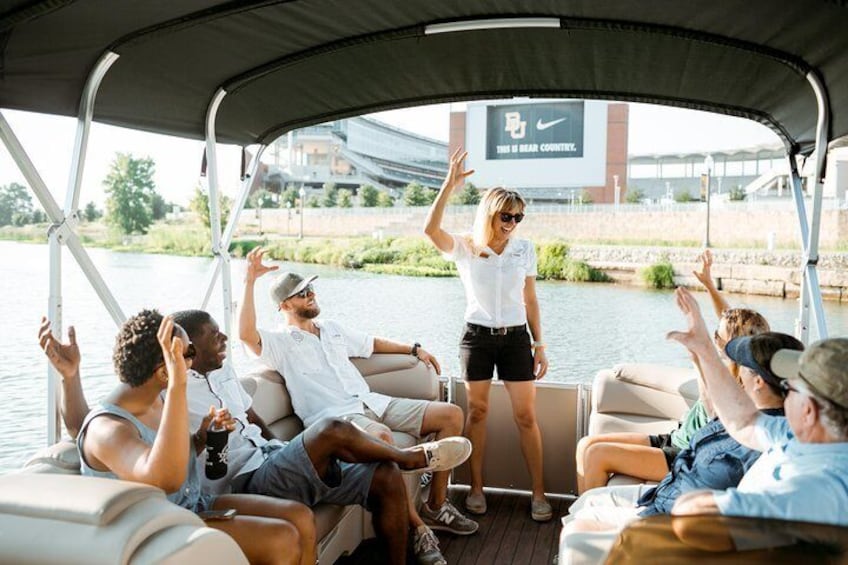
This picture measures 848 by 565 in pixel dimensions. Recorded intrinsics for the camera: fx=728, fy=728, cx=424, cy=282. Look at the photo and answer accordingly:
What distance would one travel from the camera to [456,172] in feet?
10.4

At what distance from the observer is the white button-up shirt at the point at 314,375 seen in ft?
10.9

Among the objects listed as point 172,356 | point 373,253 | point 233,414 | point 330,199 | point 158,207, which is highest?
point 330,199

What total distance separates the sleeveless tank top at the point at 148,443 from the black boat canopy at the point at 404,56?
117 cm

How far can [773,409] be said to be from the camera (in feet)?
6.35

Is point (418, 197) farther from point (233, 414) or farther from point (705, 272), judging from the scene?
point (233, 414)

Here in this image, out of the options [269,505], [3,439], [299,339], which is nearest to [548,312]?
[3,439]

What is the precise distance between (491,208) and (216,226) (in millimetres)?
1513

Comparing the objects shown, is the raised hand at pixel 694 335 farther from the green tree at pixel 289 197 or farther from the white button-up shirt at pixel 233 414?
the green tree at pixel 289 197

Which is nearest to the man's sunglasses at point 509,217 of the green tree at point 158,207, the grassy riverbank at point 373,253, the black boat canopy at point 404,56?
the black boat canopy at point 404,56

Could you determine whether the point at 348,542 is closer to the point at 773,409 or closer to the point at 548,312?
the point at 773,409

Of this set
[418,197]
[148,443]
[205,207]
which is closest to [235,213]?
[148,443]

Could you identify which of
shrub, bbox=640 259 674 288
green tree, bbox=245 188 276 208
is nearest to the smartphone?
shrub, bbox=640 259 674 288

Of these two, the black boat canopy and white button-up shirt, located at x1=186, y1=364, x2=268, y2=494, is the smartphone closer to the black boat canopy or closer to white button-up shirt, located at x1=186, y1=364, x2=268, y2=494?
white button-up shirt, located at x1=186, y1=364, x2=268, y2=494

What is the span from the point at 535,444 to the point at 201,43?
2322mm
